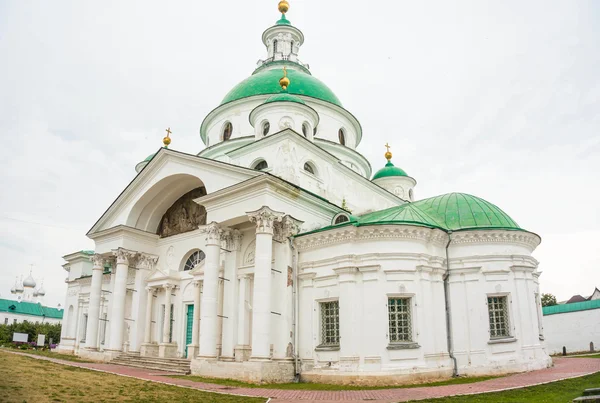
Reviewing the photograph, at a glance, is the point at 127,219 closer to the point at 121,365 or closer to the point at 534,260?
the point at 121,365

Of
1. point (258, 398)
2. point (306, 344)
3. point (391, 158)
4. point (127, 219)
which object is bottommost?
point (258, 398)

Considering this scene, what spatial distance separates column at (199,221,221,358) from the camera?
18.0 meters

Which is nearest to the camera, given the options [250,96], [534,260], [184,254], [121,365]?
[534,260]

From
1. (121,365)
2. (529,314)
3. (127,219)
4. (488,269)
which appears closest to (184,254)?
(127,219)

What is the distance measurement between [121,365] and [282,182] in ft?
35.8

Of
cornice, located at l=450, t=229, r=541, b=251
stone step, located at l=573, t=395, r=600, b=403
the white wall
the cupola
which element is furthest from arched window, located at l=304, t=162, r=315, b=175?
the white wall

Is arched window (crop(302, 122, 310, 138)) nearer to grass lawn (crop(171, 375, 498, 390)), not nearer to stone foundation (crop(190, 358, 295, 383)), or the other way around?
stone foundation (crop(190, 358, 295, 383))

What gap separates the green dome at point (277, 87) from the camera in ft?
90.9

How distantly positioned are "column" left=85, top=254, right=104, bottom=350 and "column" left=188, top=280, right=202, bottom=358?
21.4 feet

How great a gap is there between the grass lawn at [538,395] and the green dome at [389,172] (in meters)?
19.1

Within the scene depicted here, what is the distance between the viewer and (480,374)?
673 inches

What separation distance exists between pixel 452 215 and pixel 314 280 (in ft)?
19.6

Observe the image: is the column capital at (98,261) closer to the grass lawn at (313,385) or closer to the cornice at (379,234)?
the grass lawn at (313,385)

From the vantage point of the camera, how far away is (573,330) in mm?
30672
